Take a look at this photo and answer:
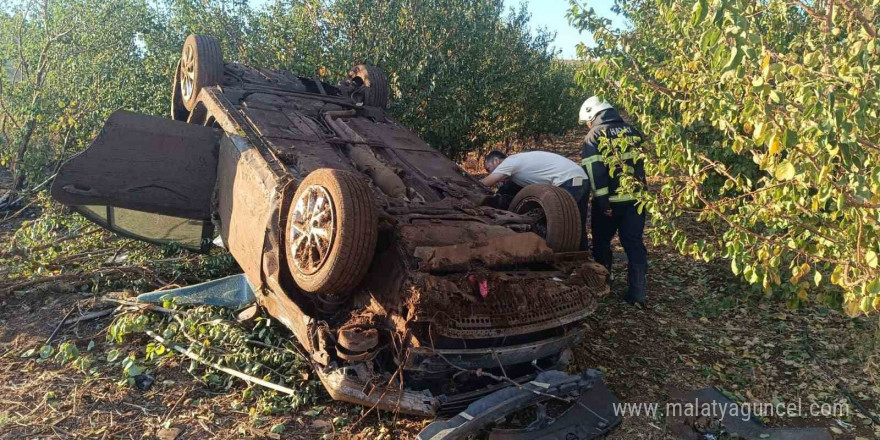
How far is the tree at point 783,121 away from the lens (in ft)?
6.55

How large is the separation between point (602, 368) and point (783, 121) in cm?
255

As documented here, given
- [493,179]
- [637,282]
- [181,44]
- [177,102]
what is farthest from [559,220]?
[181,44]

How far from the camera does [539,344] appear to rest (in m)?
3.46

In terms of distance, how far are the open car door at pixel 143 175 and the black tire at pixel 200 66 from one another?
3.50 ft

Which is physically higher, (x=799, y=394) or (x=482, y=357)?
(x=482, y=357)

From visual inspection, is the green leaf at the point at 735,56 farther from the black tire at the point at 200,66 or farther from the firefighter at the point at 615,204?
the black tire at the point at 200,66

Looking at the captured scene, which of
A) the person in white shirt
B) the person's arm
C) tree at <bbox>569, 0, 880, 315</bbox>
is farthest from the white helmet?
the person's arm

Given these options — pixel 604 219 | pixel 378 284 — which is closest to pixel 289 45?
pixel 604 219

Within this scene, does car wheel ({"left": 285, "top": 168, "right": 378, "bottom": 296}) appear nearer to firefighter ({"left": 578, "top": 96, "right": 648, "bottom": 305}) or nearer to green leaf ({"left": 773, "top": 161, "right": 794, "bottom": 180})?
green leaf ({"left": 773, "top": 161, "right": 794, "bottom": 180})

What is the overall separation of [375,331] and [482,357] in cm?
65

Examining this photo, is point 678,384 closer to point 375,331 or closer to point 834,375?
point 834,375

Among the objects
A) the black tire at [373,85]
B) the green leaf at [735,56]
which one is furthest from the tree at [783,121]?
the black tire at [373,85]

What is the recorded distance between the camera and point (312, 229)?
337cm

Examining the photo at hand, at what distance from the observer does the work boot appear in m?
5.45
